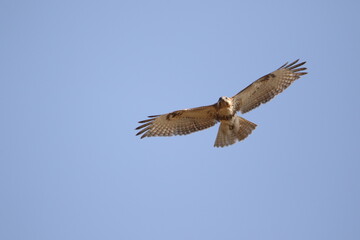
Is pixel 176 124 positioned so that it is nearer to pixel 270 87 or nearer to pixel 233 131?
pixel 233 131

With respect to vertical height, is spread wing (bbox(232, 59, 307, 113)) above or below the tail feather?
above

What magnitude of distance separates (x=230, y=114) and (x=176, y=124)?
133cm

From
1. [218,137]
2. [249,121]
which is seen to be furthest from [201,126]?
[249,121]

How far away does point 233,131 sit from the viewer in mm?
9609

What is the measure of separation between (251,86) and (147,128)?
2496 mm

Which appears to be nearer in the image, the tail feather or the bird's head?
the bird's head

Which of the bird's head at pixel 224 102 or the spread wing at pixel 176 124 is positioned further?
the spread wing at pixel 176 124

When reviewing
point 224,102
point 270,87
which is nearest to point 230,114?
point 224,102

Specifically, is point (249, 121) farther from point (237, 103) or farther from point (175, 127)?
point (175, 127)

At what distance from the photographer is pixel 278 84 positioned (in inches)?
379

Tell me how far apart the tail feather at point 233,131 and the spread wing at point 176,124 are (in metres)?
0.31

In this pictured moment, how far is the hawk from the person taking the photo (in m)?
9.43

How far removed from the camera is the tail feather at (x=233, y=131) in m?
9.52

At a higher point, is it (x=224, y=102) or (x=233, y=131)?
(x=224, y=102)
